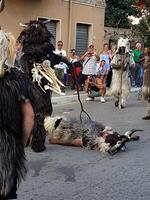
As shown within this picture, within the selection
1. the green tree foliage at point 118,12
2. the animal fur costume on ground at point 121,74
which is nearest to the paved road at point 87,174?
the animal fur costume on ground at point 121,74

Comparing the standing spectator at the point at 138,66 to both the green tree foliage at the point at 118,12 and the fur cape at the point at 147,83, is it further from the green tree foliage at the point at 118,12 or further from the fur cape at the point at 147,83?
the green tree foliage at the point at 118,12

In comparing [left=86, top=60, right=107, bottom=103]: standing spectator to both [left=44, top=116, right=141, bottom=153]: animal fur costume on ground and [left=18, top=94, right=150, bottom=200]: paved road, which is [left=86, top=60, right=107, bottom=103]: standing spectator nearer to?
[left=18, top=94, right=150, bottom=200]: paved road

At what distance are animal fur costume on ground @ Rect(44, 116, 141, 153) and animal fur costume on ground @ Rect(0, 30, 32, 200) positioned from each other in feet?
14.1

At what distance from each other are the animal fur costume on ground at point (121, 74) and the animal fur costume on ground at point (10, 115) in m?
10.9

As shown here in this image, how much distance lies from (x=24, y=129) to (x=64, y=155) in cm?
423

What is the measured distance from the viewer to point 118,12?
37.0 metres

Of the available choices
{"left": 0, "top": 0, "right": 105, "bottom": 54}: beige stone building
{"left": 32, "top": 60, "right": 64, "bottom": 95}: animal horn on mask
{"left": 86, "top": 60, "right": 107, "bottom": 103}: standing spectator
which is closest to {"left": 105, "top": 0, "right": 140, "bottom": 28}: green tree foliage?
{"left": 0, "top": 0, "right": 105, "bottom": 54}: beige stone building

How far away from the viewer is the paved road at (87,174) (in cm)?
612

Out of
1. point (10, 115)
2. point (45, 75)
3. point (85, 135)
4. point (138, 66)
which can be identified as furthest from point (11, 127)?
point (138, 66)

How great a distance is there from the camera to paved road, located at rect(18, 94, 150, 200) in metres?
6.12

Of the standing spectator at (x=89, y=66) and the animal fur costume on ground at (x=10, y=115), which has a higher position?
A: the animal fur costume on ground at (x=10, y=115)

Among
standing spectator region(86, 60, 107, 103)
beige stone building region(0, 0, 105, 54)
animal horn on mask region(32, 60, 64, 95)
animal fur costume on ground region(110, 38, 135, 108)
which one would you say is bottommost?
standing spectator region(86, 60, 107, 103)

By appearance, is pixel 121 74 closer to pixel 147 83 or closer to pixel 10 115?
pixel 147 83

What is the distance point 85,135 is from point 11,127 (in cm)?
474
